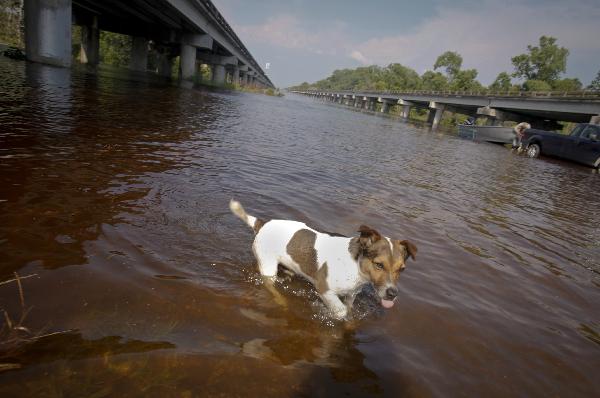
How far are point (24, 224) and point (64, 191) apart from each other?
1.25 meters

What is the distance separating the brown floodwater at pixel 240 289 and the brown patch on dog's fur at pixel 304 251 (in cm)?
42

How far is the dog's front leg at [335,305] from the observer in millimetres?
3885

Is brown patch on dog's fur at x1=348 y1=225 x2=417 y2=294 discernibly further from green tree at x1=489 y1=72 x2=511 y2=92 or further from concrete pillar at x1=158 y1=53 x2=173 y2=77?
green tree at x1=489 y1=72 x2=511 y2=92

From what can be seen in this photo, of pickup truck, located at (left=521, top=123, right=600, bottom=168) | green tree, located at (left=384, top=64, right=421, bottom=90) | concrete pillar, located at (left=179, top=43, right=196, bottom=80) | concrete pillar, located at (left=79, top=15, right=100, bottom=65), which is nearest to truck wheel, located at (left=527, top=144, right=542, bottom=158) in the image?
pickup truck, located at (left=521, top=123, right=600, bottom=168)

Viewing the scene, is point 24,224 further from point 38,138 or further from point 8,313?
point 38,138

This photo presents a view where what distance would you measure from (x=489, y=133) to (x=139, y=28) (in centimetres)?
5482

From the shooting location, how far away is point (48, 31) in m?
24.5

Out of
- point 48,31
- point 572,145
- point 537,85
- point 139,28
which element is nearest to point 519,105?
point 572,145

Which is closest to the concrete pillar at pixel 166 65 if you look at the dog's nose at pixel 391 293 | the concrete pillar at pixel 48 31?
the concrete pillar at pixel 48 31

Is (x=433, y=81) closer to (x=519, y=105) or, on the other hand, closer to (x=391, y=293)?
(x=519, y=105)

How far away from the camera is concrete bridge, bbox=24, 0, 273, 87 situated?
24438mm

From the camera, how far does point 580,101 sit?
124ft

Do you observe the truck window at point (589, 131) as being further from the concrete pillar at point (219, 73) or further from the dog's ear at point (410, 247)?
the concrete pillar at point (219, 73)

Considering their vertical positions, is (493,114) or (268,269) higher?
(493,114)
